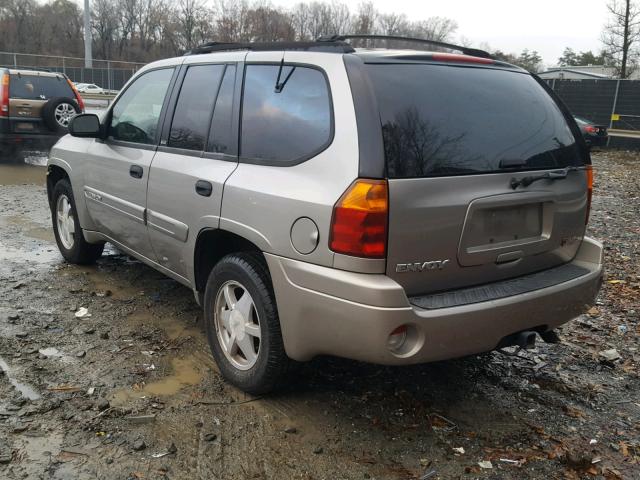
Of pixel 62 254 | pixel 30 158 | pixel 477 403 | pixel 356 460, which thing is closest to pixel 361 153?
pixel 356 460

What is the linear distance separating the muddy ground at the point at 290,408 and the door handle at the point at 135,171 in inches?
42.8

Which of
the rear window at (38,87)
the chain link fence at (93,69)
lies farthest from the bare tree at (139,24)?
the rear window at (38,87)

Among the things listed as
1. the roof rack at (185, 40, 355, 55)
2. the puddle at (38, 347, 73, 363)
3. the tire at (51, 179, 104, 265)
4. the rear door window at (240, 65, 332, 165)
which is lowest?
the puddle at (38, 347, 73, 363)

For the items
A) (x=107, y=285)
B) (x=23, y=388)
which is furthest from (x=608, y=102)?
(x=23, y=388)

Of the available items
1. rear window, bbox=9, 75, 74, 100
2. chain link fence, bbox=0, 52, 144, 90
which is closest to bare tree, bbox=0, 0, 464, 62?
chain link fence, bbox=0, 52, 144, 90

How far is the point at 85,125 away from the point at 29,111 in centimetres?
838

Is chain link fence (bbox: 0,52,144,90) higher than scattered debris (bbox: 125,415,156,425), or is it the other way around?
chain link fence (bbox: 0,52,144,90)

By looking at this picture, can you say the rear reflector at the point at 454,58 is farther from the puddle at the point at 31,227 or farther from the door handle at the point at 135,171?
the puddle at the point at 31,227

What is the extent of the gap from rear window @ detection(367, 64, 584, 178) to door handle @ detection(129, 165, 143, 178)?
200cm

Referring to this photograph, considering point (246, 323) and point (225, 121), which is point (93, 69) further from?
point (246, 323)

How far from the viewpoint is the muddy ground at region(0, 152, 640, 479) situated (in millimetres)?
2771

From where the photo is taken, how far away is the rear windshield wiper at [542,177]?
9.67ft

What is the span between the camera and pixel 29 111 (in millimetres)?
11797

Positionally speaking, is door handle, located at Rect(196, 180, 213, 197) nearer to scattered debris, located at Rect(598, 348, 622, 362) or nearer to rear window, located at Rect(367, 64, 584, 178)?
rear window, located at Rect(367, 64, 584, 178)
